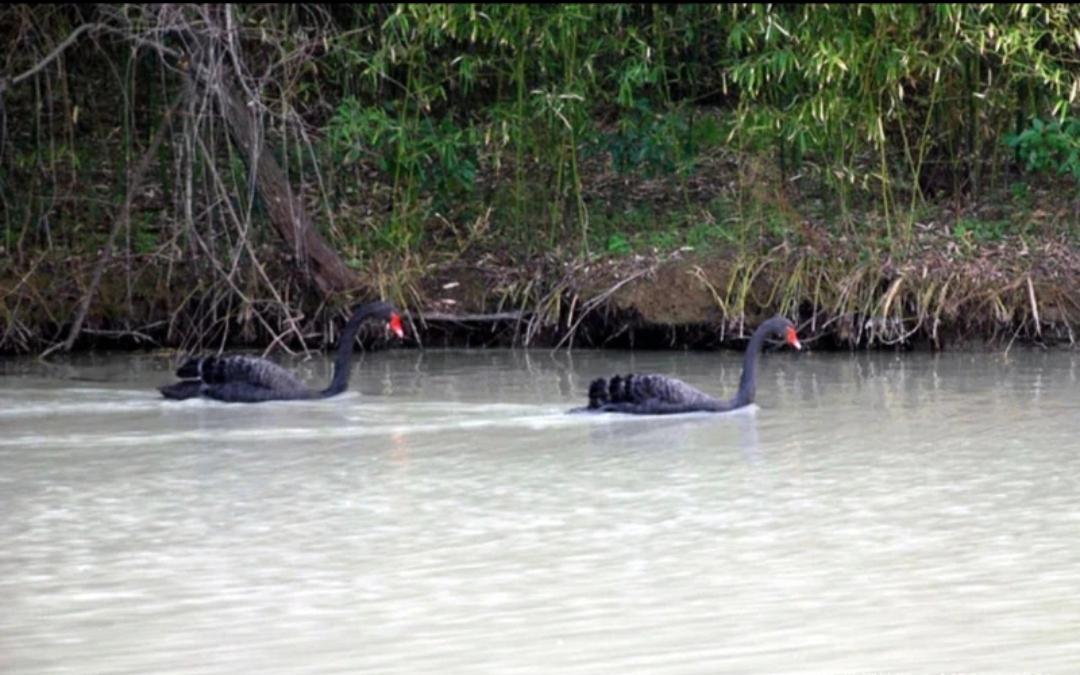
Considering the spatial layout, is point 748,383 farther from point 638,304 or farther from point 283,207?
point 283,207

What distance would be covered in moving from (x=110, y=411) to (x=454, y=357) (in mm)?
2625

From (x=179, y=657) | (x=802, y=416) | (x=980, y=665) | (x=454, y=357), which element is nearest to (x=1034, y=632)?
(x=980, y=665)

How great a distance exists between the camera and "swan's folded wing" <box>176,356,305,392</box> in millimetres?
10055

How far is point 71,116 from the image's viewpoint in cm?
1217

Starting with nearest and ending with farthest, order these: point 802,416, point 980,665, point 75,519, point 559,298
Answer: point 980,665 < point 75,519 < point 802,416 < point 559,298

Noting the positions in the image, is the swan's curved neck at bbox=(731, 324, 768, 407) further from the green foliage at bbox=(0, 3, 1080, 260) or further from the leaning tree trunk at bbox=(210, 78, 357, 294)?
the leaning tree trunk at bbox=(210, 78, 357, 294)

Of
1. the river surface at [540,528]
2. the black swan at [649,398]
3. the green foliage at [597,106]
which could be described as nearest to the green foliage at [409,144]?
the green foliage at [597,106]

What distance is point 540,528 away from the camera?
22.7 feet

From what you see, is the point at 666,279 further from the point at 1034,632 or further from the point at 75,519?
the point at 1034,632

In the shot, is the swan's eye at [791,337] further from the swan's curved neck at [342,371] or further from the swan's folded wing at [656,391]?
the swan's curved neck at [342,371]

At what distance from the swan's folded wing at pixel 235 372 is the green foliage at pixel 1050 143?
500cm

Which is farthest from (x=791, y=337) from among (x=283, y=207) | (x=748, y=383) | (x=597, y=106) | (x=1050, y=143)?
(x=597, y=106)

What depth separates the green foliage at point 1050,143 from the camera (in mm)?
12562

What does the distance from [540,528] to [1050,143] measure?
6754 mm
